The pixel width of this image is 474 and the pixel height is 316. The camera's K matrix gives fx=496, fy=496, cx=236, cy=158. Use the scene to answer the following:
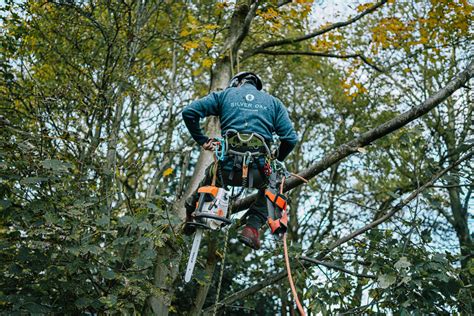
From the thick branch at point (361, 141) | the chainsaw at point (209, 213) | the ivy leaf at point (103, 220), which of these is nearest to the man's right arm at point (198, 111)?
the chainsaw at point (209, 213)

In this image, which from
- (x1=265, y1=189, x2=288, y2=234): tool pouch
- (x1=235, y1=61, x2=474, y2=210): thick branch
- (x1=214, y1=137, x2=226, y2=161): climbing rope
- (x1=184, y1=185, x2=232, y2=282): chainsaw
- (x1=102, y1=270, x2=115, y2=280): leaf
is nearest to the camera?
(x1=184, y1=185, x2=232, y2=282): chainsaw

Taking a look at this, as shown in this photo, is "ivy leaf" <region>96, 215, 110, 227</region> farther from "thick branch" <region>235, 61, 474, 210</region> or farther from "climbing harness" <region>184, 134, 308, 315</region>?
"thick branch" <region>235, 61, 474, 210</region>

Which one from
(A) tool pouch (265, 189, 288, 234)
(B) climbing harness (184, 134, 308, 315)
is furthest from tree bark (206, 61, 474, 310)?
(A) tool pouch (265, 189, 288, 234)

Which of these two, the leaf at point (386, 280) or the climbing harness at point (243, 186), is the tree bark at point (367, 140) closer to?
the climbing harness at point (243, 186)

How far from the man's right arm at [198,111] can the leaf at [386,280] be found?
201 centimetres

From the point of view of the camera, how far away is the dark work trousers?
4309mm

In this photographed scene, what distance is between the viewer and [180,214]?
6.41 metres

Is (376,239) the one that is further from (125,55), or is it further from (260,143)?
(125,55)

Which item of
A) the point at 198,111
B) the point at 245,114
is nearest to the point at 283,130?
the point at 245,114

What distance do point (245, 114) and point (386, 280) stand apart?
1946 millimetres

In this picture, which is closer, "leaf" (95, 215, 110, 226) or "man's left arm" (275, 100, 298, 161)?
"leaf" (95, 215, 110, 226)

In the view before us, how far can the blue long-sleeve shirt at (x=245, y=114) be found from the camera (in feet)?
A: 14.4

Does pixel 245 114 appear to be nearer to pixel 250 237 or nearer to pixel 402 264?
pixel 250 237

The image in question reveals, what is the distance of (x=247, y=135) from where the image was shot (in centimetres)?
429
